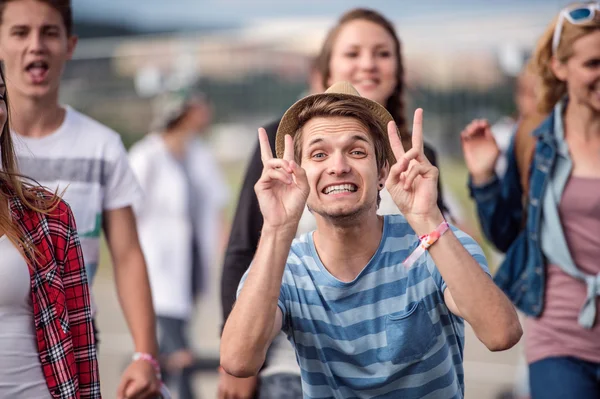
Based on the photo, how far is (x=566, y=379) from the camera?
412 centimetres

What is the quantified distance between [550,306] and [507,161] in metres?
0.78

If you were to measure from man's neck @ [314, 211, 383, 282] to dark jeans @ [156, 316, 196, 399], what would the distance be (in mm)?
4159

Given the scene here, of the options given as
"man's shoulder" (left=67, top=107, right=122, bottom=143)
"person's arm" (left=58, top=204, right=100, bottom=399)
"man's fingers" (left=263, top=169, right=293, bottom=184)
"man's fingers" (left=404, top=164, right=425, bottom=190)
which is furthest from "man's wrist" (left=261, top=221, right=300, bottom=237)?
"man's shoulder" (left=67, top=107, right=122, bottom=143)

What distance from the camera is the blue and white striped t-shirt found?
121 inches

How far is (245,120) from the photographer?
1342 cm

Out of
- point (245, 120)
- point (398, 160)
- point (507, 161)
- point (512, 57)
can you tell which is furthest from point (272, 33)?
point (398, 160)

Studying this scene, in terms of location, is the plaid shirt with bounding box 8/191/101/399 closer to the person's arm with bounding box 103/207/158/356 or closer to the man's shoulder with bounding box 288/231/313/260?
the man's shoulder with bounding box 288/231/313/260

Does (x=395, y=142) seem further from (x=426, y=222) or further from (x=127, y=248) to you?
(x=127, y=248)

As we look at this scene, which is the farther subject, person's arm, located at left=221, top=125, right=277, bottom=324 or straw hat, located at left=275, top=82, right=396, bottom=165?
person's arm, located at left=221, top=125, right=277, bottom=324

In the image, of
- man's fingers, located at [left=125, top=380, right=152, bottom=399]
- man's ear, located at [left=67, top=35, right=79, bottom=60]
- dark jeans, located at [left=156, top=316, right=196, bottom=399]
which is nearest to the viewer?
man's fingers, located at [left=125, top=380, right=152, bottom=399]

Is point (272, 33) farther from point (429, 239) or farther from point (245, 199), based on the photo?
point (429, 239)

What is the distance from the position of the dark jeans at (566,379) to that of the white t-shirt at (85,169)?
74.6 inches

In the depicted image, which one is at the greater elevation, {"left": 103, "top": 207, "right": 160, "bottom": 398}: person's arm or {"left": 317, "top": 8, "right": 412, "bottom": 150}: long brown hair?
{"left": 317, "top": 8, "right": 412, "bottom": 150}: long brown hair

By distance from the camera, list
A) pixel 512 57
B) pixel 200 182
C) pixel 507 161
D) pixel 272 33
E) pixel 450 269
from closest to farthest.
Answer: pixel 450 269
pixel 507 161
pixel 200 182
pixel 512 57
pixel 272 33
